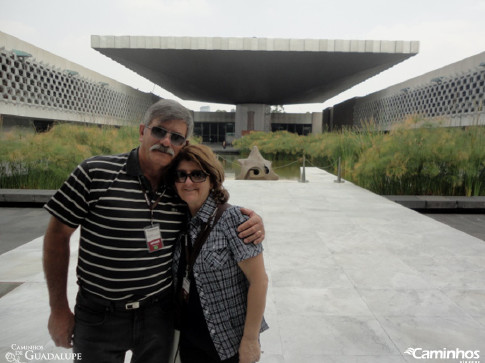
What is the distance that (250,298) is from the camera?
4.28 ft

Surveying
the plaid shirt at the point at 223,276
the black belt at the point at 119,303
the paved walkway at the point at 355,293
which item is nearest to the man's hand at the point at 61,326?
the black belt at the point at 119,303

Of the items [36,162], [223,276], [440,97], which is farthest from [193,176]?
[440,97]

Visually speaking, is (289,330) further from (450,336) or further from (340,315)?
(450,336)

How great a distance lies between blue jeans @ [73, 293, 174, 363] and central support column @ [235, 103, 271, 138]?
135ft

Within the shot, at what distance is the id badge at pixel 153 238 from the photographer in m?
1.32

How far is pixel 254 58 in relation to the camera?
28031 mm

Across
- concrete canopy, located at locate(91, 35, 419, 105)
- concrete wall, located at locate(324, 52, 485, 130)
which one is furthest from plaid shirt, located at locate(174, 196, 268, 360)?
concrete canopy, located at locate(91, 35, 419, 105)

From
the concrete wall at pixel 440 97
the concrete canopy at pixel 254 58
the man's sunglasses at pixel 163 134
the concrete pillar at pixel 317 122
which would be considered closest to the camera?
the man's sunglasses at pixel 163 134

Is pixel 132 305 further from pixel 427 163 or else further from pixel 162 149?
pixel 427 163

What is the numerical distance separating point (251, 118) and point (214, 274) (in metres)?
43.0

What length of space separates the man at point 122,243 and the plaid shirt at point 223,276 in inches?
2.3

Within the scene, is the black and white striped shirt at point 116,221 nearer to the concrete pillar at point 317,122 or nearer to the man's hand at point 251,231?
the man's hand at point 251,231

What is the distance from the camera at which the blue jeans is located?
136cm

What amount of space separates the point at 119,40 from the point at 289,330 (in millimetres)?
27594
